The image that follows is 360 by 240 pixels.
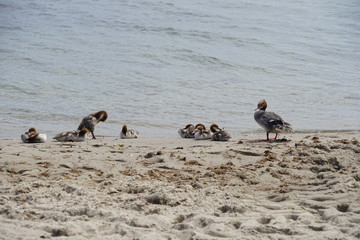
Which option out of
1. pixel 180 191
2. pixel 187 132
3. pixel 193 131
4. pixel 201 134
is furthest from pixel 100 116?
pixel 180 191

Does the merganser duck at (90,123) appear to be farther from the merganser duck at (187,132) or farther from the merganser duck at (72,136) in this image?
the merganser duck at (187,132)

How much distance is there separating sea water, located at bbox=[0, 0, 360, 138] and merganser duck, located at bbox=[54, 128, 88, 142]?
1.03 m

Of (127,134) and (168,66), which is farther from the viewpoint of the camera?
(168,66)

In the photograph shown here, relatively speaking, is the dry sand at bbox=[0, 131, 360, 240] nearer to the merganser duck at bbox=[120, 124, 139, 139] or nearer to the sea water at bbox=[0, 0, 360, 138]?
the merganser duck at bbox=[120, 124, 139, 139]

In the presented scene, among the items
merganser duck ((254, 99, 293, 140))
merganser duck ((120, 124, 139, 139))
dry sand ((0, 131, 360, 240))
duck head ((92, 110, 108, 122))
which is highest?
merganser duck ((254, 99, 293, 140))

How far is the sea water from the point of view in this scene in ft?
45.3

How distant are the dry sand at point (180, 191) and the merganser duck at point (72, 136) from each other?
0.79 metres

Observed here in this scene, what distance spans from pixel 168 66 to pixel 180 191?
1297 cm

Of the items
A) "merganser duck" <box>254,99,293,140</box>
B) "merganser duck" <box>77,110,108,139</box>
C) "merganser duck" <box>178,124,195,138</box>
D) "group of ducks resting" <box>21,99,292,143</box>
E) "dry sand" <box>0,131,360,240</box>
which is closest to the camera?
"dry sand" <box>0,131,360,240</box>

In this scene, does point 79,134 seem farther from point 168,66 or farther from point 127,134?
point 168,66

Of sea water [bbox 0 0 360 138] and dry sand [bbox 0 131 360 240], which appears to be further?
sea water [bbox 0 0 360 138]

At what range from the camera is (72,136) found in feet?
35.1

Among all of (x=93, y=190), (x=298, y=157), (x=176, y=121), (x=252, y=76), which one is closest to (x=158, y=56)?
(x=252, y=76)

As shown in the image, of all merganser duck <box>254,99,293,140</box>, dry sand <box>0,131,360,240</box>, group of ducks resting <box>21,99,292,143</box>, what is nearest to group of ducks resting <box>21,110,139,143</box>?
group of ducks resting <box>21,99,292,143</box>
